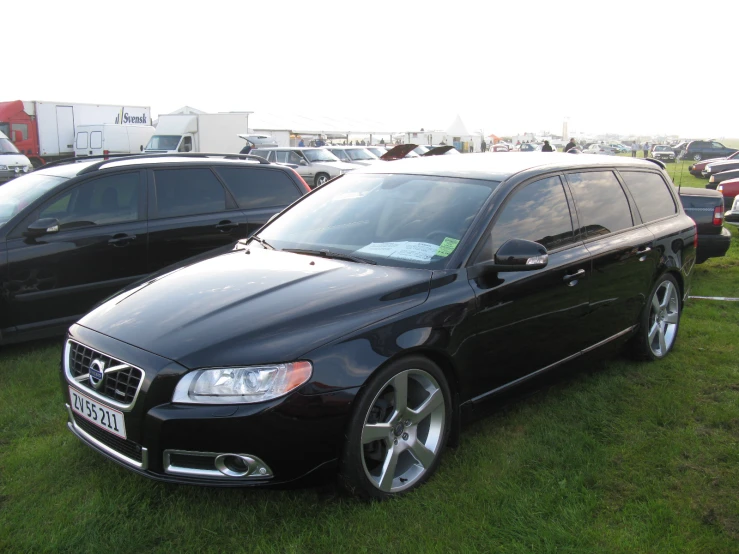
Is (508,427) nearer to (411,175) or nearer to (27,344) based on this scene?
(411,175)

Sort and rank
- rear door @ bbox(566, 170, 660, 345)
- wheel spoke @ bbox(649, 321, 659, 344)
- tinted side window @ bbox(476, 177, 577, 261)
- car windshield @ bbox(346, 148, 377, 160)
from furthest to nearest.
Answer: car windshield @ bbox(346, 148, 377, 160)
wheel spoke @ bbox(649, 321, 659, 344)
rear door @ bbox(566, 170, 660, 345)
tinted side window @ bbox(476, 177, 577, 261)

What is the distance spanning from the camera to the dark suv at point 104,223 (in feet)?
16.5

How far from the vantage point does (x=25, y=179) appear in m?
5.87

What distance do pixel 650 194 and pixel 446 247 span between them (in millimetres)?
2360

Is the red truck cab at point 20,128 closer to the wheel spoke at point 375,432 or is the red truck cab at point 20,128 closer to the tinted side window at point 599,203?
the tinted side window at point 599,203

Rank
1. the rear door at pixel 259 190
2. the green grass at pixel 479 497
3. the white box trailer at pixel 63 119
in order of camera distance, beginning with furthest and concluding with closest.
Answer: the white box trailer at pixel 63 119
the rear door at pixel 259 190
the green grass at pixel 479 497

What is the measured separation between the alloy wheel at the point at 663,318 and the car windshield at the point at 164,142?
24.9 m

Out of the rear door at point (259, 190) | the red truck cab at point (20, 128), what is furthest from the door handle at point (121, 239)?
the red truck cab at point (20, 128)

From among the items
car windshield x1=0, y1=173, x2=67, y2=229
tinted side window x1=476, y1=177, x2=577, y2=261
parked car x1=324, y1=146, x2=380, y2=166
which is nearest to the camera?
tinted side window x1=476, y1=177, x2=577, y2=261

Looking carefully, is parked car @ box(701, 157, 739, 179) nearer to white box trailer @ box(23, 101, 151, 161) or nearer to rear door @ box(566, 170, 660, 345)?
rear door @ box(566, 170, 660, 345)

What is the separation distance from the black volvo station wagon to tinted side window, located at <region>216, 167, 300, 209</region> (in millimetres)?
2096

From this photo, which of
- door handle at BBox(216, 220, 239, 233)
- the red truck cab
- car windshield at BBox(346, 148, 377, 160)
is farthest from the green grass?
the red truck cab

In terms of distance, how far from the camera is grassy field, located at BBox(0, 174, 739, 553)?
2748mm

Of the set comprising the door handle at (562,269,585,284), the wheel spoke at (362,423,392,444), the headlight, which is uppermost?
the door handle at (562,269,585,284)
